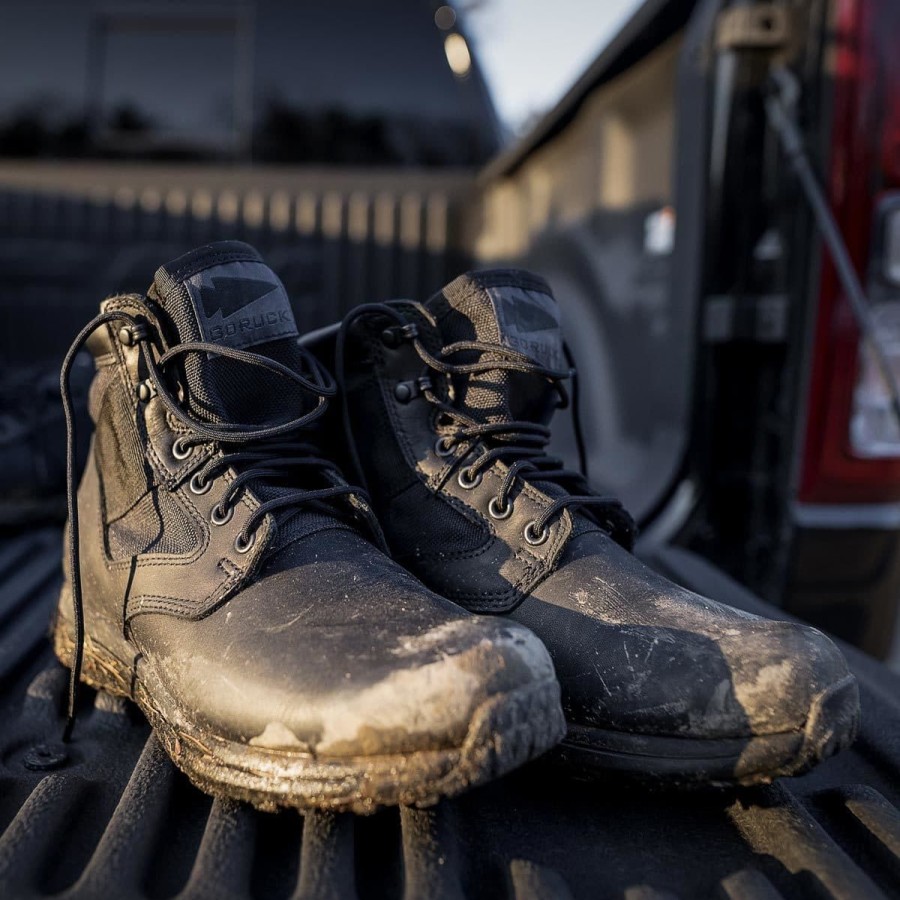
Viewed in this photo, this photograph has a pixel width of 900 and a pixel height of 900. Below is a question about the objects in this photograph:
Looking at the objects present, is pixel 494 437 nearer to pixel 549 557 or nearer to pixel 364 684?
pixel 549 557

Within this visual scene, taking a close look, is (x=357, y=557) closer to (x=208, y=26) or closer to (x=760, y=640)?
(x=760, y=640)

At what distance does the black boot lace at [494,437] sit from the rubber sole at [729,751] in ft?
0.98

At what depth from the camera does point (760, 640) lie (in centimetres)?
93

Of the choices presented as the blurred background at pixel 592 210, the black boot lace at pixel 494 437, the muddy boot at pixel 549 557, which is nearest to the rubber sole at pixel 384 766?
the muddy boot at pixel 549 557

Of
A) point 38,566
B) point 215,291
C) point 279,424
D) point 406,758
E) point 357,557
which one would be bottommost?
point 38,566

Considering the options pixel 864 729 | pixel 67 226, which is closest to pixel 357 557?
pixel 864 729

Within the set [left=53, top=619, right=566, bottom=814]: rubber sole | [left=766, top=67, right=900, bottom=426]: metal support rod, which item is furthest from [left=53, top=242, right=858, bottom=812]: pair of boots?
[left=766, top=67, right=900, bottom=426]: metal support rod

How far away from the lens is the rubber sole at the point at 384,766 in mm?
783


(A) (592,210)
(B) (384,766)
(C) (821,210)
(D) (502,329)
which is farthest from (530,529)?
(A) (592,210)

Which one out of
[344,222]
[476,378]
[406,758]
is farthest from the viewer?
[344,222]

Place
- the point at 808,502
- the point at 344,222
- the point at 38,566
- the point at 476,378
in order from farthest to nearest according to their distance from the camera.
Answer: the point at 344,222, the point at 38,566, the point at 808,502, the point at 476,378

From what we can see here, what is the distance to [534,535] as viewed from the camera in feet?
3.55

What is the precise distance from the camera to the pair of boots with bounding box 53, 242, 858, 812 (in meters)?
0.82

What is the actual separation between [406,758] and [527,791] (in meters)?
0.23
